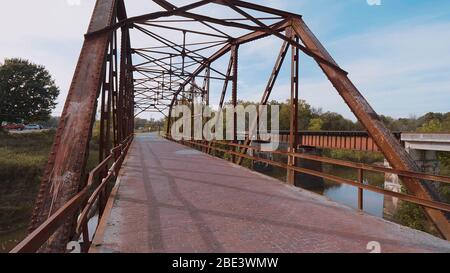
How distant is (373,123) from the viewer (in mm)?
6848

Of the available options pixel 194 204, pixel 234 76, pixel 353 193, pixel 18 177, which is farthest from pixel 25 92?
pixel 194 204

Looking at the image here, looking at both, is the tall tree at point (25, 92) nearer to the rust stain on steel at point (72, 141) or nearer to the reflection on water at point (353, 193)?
the reflection on water at point (353, 193)

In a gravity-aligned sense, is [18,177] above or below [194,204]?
below

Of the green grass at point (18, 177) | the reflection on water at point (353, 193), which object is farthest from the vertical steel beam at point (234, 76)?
the green grass at point (18, 177)

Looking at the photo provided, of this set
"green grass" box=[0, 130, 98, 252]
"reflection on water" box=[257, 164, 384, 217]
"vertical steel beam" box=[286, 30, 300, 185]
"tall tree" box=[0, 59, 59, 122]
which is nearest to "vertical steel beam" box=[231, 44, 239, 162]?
"vertical steel beam" box=[286, 30, 300, 185]

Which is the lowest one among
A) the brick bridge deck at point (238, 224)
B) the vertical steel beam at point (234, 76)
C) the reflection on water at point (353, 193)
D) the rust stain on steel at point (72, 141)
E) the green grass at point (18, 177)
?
the reflection on water at point (353, 193)

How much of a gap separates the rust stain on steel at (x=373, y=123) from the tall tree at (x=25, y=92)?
163ft

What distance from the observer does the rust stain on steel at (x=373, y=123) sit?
5465 millimetres

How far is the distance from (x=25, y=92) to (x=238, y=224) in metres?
52.6

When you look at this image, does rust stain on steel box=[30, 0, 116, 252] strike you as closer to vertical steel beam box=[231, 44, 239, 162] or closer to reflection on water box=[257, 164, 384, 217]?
vertical steel beam box=[231, 44, 239, 162]

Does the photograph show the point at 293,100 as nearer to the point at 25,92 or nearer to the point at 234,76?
the point at 234,76

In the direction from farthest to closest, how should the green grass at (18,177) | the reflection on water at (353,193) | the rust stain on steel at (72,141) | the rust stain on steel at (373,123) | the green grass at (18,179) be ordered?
the reflection on water at (353,193)
the green grass at (18,177)
the green grass at (18,179)
the rust stain on steel at (373,123)
the rust stain on steel at (72,141)

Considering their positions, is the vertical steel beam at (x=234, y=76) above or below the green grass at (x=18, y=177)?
→ above

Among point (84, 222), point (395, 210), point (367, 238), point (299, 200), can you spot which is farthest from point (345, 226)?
point (395, 210)
